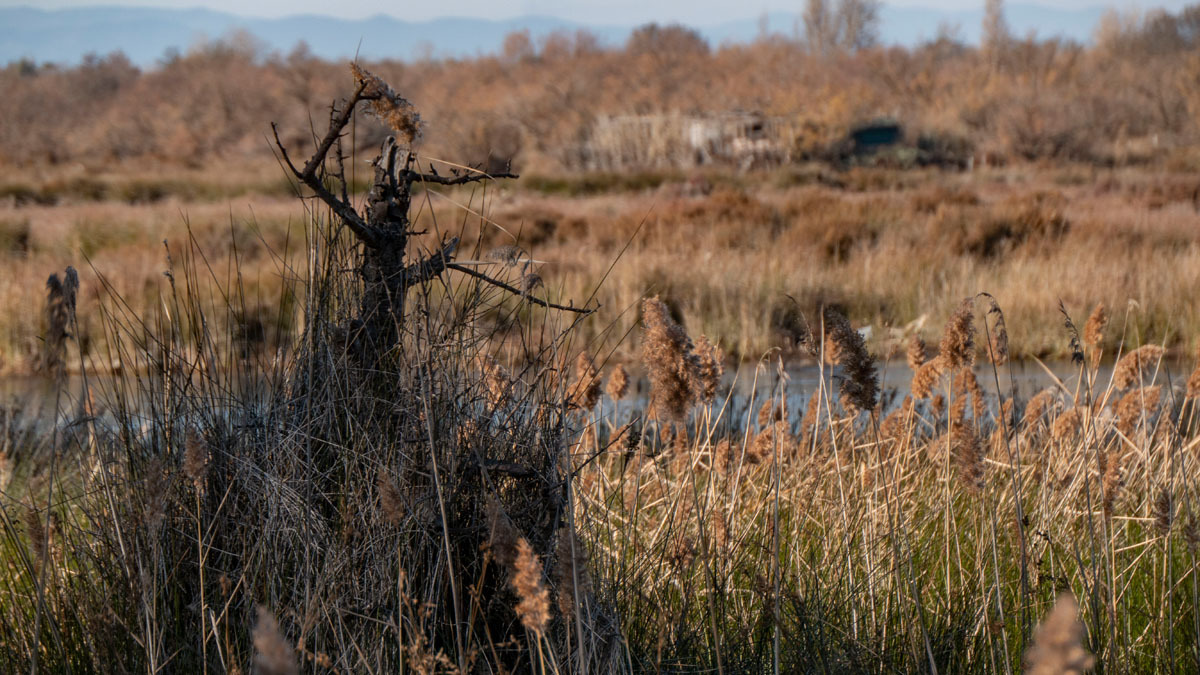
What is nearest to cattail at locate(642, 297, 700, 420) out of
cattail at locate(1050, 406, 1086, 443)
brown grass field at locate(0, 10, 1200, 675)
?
brown grass field at locate(0, 10, 1200, 675)

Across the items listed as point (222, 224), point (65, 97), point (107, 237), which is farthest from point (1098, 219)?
point (65, 97)

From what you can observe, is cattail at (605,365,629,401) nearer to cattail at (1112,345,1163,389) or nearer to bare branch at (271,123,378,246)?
bare branch at (271,123,378,246)

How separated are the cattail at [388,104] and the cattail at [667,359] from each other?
1.84 ft

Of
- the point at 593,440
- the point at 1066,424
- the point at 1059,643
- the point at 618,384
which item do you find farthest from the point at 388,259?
the point at 1066,424

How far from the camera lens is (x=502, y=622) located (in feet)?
7.36

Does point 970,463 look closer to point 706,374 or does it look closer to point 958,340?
point 958,340

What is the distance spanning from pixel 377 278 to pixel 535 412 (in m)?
0.45

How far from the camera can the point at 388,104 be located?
2.01m

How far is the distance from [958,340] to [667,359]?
74cm

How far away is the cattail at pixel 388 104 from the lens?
6.56 feet

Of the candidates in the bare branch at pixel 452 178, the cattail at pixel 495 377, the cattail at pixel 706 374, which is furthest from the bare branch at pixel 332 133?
the cattail at pixel 706 374

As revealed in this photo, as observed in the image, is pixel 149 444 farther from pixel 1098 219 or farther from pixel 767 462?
pixel 1098 219

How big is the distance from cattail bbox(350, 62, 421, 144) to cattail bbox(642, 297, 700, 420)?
0.56m

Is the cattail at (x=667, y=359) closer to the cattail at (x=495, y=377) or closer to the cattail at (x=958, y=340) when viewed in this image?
the cattail at (x=495, y=377)
